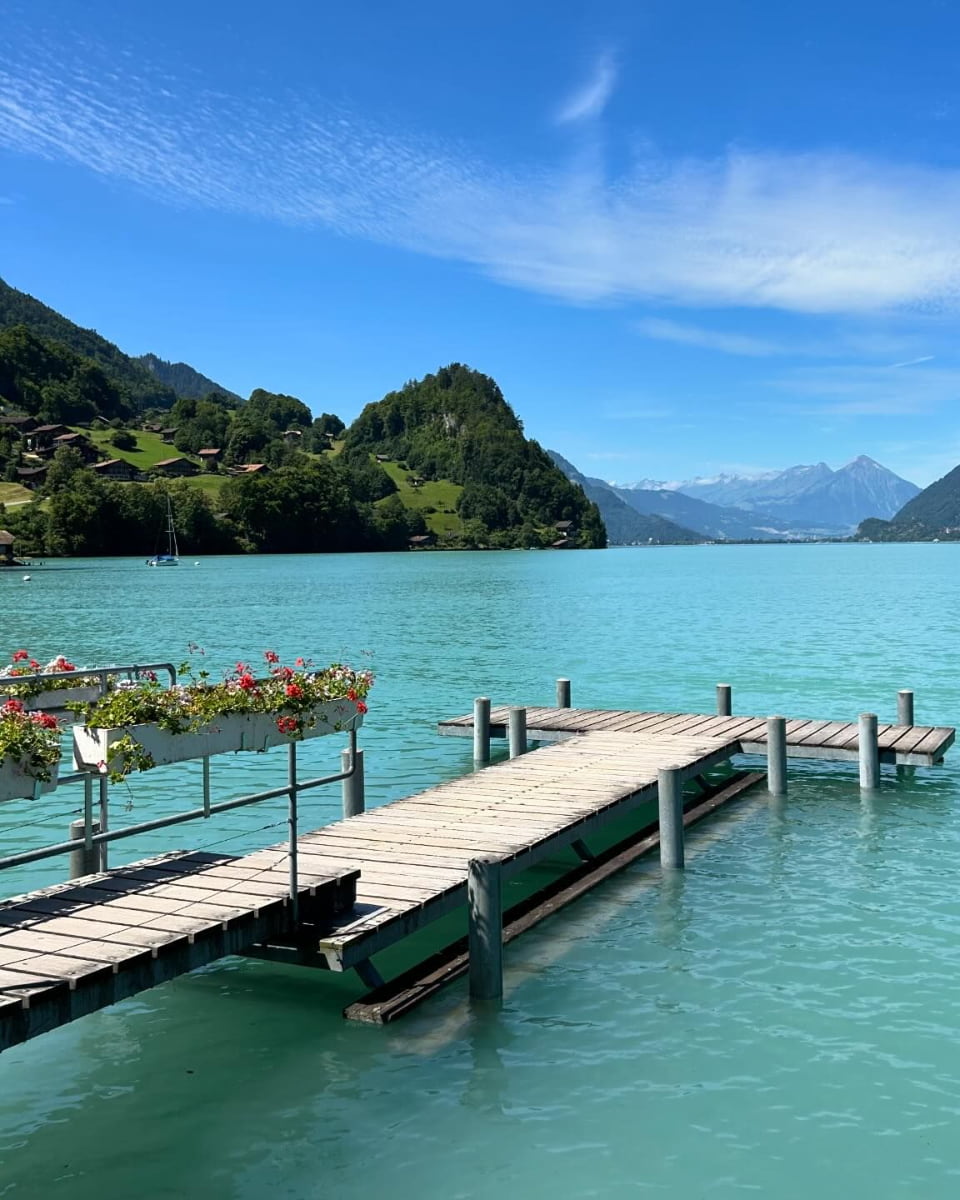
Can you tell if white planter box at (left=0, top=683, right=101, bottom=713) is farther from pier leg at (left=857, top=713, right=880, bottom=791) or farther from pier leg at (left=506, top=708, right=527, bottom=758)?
pier leg at (left=857, top=713, right=880, bottom=791)

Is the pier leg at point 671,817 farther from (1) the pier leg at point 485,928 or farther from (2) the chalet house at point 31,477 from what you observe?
(2) the chalet house at point 31,477

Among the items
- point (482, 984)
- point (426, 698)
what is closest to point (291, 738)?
point (482, 984)

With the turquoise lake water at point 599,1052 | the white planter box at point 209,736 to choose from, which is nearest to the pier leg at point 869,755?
the turquoise lake water at point 599,1052

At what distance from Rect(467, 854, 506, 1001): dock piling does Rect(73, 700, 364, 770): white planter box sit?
209cm

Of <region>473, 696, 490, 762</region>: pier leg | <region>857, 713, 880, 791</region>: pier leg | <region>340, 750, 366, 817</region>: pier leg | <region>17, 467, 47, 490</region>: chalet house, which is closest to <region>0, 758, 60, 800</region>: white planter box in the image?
<region>340, 750, 366, 817</region>: pier leg

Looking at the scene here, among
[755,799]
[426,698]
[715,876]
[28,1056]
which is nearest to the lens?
[28,1056]

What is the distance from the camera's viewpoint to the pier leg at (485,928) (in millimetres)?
10828

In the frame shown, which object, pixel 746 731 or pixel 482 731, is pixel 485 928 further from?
pixel 482 731

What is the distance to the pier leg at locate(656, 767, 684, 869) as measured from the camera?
1534 cm

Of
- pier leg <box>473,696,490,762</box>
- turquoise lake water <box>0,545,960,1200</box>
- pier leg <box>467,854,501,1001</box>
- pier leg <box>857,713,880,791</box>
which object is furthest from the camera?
pier leg <box>473,696,490,762</box>

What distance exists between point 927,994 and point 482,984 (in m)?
4.61

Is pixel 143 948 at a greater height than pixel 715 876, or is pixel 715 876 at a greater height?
pixel 143 948

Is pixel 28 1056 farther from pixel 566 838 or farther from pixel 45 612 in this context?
pixel 45 612

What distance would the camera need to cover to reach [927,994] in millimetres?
11695
